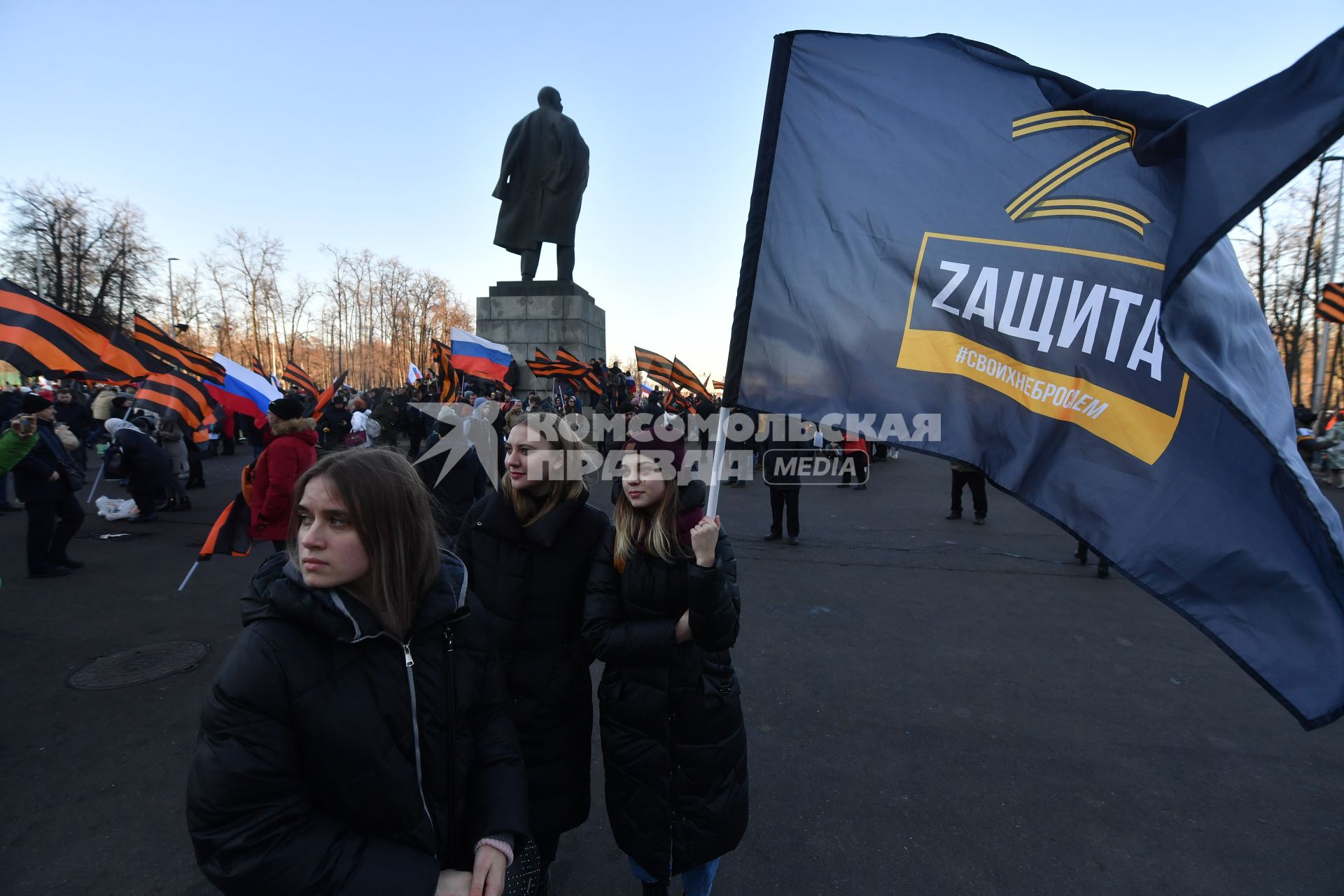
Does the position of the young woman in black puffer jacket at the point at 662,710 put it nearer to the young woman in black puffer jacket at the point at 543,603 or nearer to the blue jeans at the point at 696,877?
the blue jeans at the point at 696,877

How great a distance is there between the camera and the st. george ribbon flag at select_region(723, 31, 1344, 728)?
1.49 metres

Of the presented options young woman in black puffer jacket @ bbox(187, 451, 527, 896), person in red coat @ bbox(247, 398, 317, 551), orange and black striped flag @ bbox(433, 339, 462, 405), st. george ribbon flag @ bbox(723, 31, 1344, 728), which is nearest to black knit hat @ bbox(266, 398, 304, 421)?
person in red coat @ bbox(247, 398, 317, 551)

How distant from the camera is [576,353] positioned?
1762cm

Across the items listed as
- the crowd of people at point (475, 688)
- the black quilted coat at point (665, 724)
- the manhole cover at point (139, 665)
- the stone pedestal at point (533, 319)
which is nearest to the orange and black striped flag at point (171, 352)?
the manhole cover at point (139, 665)

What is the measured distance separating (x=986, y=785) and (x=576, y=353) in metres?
15.4

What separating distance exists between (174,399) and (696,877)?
8313 mm

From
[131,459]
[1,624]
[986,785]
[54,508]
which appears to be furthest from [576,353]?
[986,785]

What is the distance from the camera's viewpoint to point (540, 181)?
17.2m

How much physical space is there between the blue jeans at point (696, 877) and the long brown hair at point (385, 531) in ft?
4.55

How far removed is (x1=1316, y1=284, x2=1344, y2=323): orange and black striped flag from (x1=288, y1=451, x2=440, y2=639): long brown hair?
56.4 feet

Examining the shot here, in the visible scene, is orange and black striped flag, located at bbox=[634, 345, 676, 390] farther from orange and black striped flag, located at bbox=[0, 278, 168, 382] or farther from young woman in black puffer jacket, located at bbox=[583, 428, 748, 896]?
young woman in black puffer jacket, located at bbox=[583, 428, 748, 896]

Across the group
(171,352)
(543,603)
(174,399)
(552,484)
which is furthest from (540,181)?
(543,603)

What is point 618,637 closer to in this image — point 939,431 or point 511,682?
point 511,682

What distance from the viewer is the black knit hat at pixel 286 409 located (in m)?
5.48
